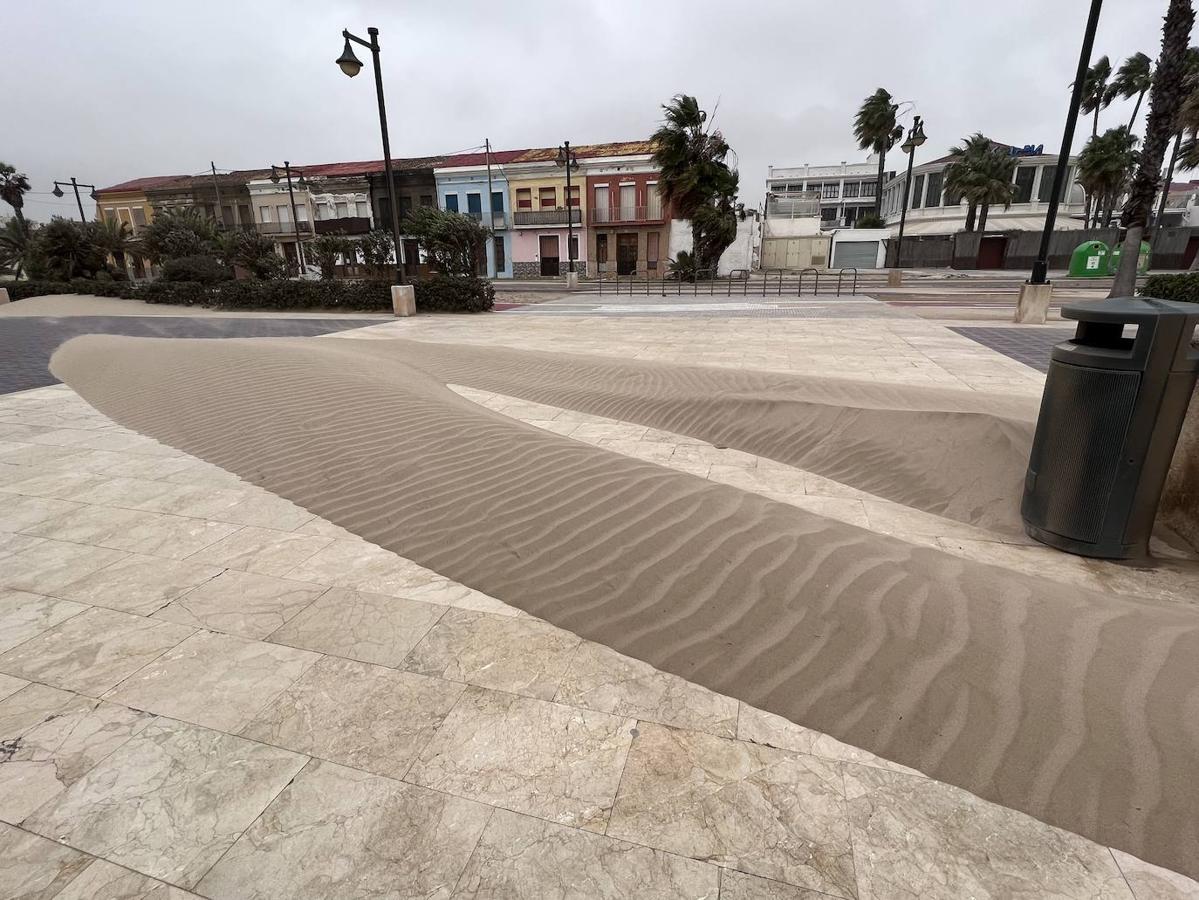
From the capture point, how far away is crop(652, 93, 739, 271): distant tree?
30.7 m

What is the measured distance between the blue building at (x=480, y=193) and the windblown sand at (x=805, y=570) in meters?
37.9

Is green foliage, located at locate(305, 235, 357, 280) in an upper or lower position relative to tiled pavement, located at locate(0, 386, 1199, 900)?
upper

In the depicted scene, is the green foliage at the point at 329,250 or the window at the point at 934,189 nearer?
the green foliage at the point at 329,250

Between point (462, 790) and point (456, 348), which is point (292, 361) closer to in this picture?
point (456, 348)

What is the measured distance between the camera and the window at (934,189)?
47656 mm

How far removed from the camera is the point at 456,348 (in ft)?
37.2

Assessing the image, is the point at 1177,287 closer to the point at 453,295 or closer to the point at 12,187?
the point at 453,295

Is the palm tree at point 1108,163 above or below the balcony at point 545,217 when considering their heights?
above

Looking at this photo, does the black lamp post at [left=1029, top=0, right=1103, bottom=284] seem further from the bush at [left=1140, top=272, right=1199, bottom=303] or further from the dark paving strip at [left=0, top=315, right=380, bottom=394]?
the dark paving strip at [left=0, top=315, right=380, bottom=394]

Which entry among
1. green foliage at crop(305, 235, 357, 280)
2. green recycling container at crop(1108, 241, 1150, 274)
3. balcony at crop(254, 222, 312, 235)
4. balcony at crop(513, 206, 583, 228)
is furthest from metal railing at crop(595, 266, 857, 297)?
balcony at crop(254, 222, 312, 235)

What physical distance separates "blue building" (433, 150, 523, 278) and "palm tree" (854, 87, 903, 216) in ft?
96.4

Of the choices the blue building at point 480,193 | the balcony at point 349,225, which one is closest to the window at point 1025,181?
the blue building at point 480,193

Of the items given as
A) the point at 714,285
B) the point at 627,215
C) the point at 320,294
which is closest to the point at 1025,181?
the point at 627,215

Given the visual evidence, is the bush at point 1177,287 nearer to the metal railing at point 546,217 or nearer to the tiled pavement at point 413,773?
the tiled pavement at point 413,773
